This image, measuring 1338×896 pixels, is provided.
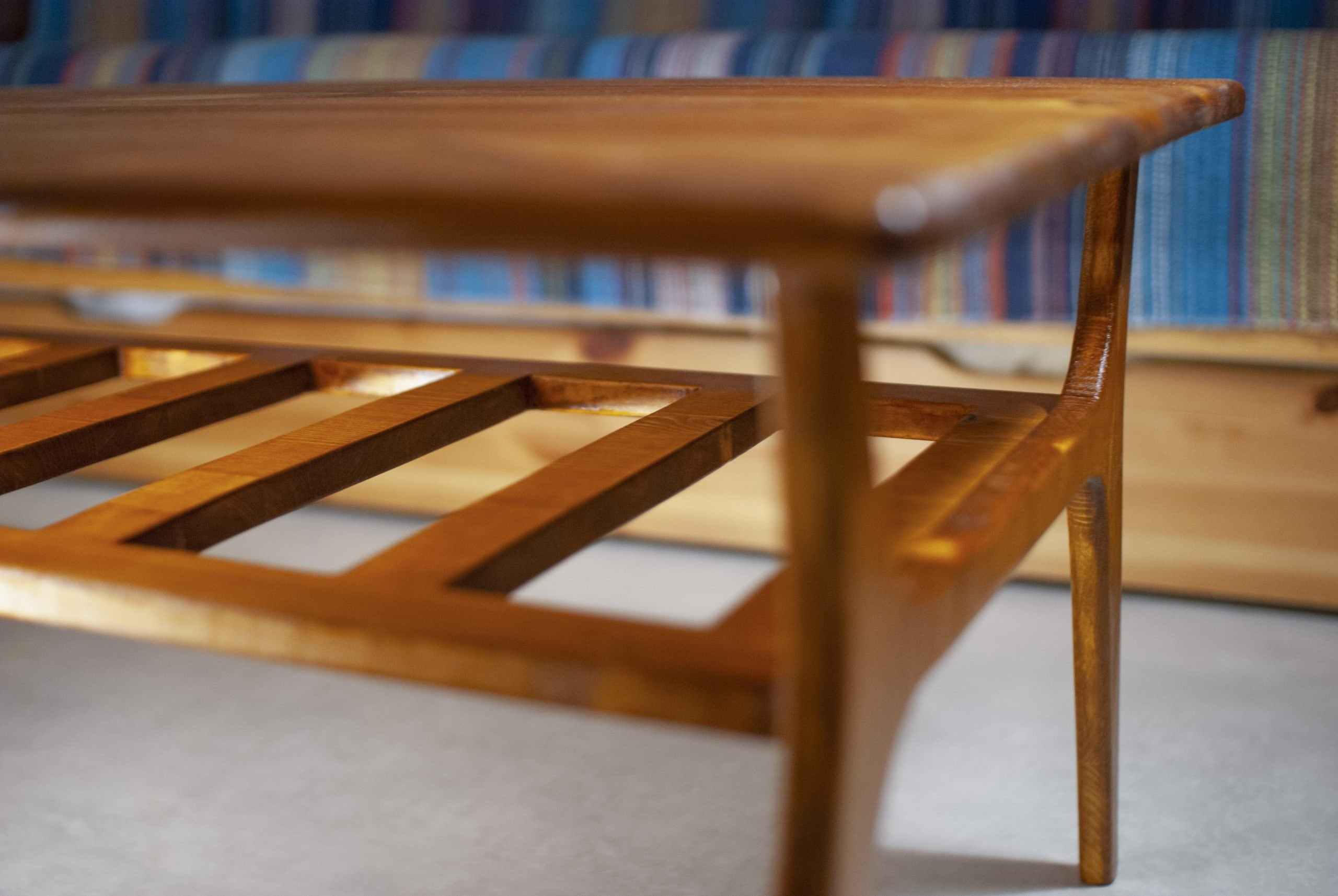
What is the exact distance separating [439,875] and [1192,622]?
63 centimetres

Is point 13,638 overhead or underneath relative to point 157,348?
underneath

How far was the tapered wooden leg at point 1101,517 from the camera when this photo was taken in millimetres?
619

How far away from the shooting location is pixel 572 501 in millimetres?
Result: 482

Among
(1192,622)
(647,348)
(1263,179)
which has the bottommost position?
(1192,622)

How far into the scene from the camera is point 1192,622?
104cm

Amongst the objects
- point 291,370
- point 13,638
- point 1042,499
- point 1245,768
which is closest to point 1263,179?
point 1245,768

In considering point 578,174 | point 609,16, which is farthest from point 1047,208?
point 578,174

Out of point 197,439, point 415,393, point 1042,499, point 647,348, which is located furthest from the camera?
point 197,439

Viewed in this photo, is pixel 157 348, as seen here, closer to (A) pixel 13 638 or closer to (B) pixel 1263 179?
(A) pixel 13 638

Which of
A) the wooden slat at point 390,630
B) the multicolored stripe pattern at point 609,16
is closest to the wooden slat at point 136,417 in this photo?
the wooden slat at point 390,630

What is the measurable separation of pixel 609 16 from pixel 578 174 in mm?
1150

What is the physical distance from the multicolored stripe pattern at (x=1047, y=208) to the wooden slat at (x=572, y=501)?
0.31m

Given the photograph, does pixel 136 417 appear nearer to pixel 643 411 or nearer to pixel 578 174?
pixel 643 411

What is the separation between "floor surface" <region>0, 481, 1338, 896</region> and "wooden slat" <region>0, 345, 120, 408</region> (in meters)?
0.25
